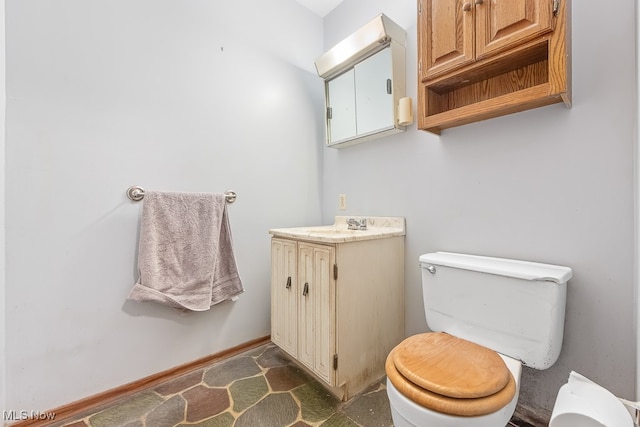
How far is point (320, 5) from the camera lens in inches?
84.3

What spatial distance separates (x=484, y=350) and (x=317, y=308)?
0.75 metres

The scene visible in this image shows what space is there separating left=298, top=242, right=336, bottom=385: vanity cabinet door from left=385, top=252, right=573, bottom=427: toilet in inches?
15.9

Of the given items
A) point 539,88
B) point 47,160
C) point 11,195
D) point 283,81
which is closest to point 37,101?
point 47,160

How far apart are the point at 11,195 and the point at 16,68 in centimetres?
54

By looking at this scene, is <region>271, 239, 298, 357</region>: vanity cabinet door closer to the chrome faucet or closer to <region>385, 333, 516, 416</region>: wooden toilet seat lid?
the chrome faucet

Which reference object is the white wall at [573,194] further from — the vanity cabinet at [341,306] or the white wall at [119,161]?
the white wall at [119,161]

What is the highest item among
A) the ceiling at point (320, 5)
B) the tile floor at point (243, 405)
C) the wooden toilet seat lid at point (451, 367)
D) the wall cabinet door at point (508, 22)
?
the ceiling at point (320, 5)

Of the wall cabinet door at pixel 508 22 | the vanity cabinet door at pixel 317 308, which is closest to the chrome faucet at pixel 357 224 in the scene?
the vanity cabinet door at pixel 317 308

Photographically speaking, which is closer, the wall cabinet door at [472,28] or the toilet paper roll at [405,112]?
the wall cabinet door at [472,28]

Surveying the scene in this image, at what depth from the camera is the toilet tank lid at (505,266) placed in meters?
1.05

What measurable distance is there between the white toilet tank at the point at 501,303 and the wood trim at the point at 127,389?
133 cm

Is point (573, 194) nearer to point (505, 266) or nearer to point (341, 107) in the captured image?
point (505, 266)

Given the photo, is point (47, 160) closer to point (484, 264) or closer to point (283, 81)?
point (283, 81)

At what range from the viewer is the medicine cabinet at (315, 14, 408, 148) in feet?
5.45
